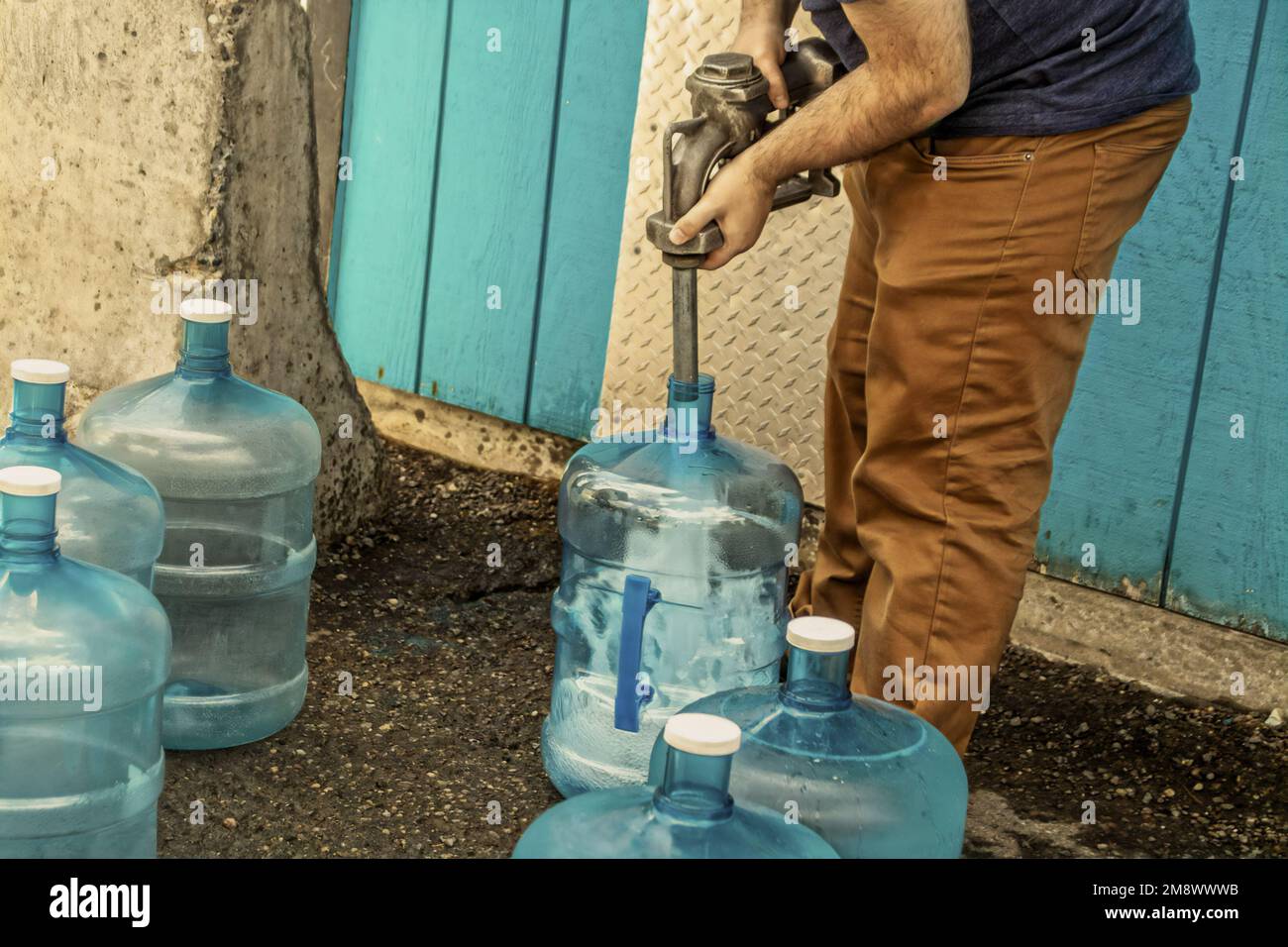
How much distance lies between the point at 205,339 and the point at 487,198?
1469mm

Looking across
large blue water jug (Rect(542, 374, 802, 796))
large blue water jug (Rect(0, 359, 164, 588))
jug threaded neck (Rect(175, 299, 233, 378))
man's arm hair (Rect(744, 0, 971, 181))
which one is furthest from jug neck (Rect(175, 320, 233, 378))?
man's arm hair (Rect(744, 0, 971, 181))

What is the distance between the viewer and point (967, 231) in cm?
265

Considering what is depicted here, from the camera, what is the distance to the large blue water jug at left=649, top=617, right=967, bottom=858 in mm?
1941

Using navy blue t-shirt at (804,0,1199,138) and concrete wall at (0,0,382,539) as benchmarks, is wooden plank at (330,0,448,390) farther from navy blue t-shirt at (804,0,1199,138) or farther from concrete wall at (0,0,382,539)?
navy blue t-shirt at (804,0,1199,138)

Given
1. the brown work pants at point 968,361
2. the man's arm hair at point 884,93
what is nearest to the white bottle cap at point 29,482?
the man's arm hair at point 884,93

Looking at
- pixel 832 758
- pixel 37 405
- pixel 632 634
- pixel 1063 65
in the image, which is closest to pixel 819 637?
pixel 832 758

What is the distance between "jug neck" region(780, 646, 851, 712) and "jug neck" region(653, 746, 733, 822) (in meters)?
0.35

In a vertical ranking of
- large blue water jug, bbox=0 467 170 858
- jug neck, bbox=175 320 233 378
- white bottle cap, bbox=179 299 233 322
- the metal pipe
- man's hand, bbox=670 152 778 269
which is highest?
man's hand, bbox=670 152 778 269

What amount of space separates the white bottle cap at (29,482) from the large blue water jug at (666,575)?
1020 millimetres

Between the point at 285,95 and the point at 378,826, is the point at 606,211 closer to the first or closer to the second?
the point at 285,95

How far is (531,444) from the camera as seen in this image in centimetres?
441

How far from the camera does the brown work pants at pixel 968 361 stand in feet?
8.64
